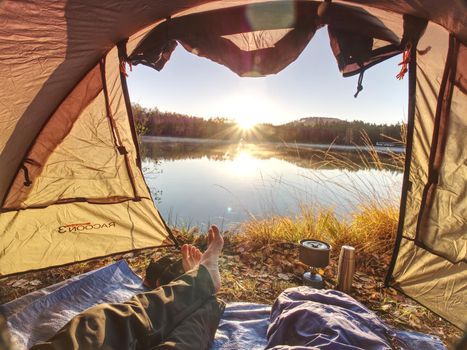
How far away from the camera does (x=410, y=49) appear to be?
1400 millimetres

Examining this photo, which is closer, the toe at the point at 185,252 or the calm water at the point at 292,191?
the toe at the point at 185,252

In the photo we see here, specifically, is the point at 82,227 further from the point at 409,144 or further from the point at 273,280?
the point at 409,144

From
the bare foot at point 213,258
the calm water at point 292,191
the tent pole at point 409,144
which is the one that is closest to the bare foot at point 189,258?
the bare foot at point 213,258

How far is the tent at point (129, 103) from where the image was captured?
1.39 metres

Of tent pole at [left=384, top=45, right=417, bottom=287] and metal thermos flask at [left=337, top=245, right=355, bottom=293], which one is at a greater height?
tent pole at [left=384, top=45, right=417, bottom=287]

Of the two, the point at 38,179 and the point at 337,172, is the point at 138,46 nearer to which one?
the point at 38,179

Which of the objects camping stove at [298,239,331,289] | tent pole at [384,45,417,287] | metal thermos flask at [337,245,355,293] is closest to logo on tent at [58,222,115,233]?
camping stove at [298,239,331,289]

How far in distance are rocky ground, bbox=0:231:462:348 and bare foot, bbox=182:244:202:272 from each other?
0.36m

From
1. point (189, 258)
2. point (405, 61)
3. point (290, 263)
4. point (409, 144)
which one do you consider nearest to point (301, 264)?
point (290, 263)

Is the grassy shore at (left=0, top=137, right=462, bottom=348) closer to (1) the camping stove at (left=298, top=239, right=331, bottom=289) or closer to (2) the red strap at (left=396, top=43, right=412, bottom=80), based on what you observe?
(1) the camping stove at (left=298, top=239, right=331, bottom=289)

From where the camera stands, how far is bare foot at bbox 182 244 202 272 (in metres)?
1.72

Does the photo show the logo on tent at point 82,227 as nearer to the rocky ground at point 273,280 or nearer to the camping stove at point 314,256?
the rocky ground at point 273,280

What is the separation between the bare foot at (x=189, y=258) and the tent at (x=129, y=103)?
694 millimetres

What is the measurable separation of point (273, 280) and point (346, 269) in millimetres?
514
